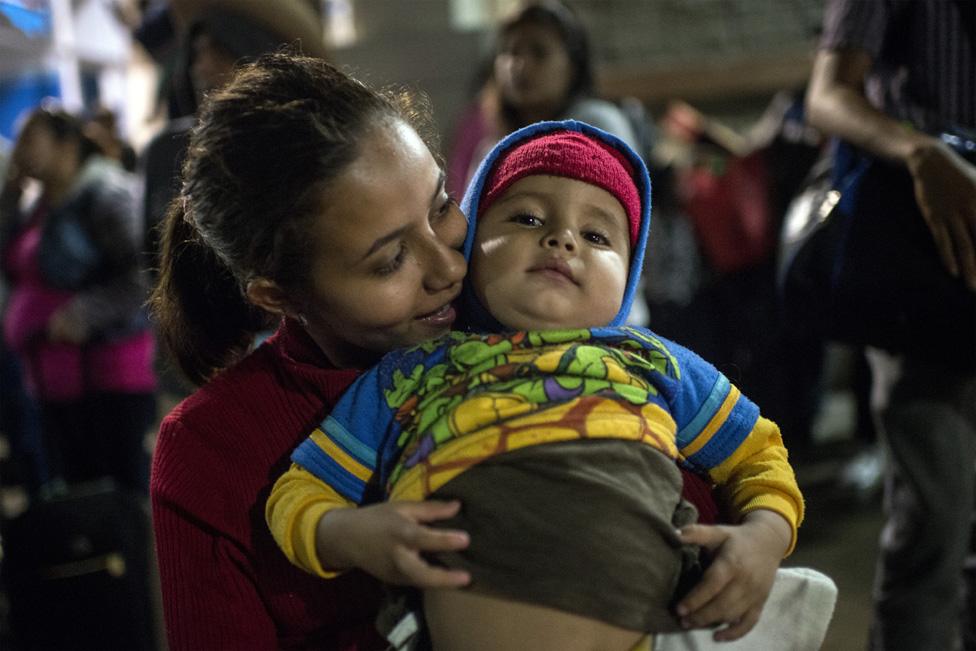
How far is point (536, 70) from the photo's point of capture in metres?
2.97

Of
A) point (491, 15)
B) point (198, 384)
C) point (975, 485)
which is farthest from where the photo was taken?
point (491, 15)

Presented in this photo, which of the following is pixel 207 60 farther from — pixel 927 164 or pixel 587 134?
pixel 927 164

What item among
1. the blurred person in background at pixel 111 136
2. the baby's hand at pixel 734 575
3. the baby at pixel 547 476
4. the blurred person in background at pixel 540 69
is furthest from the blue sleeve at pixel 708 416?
the blurred person in background at pixel 111 136

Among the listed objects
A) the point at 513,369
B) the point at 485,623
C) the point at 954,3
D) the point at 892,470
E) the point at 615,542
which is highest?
the point at 954,3

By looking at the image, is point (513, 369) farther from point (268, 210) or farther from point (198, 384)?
point (198, 384)

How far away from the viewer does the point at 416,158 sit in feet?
3.84

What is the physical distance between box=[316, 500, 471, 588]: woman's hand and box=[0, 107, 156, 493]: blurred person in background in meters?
2.68

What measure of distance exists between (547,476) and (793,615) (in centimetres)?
37

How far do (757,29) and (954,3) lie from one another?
4.64 m

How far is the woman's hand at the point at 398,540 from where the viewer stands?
947mm

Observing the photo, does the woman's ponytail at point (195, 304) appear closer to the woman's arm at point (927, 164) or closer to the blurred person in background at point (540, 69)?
the woman's arm at point (927, 164)

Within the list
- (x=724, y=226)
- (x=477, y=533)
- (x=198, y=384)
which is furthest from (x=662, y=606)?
(x=724, y=226)

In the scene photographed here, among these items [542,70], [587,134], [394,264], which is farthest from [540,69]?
[394,264]

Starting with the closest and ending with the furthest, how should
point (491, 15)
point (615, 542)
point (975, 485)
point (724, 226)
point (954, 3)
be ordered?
point (615, 542), point (954, 3), point (975, 485), point (724, 226), point (491, 15)
